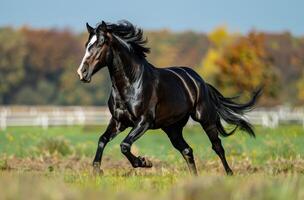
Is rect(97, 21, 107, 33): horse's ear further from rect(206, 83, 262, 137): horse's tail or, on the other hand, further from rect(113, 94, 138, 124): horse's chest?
rect(206, 83, 262, 137): horse's tail

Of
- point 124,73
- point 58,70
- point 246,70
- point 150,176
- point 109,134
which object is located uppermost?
point 58,70

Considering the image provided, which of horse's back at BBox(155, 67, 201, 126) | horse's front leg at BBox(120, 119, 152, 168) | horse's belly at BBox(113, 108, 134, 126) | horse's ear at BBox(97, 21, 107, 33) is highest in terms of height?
horse's ear at BBox(97, 21, 107, 33)

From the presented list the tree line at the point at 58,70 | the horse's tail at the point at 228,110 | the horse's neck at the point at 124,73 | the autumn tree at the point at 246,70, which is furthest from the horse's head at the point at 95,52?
the tree line at the point at 58,70

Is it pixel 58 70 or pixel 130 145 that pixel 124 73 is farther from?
pixel 58 70

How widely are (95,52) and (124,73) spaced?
0.56m

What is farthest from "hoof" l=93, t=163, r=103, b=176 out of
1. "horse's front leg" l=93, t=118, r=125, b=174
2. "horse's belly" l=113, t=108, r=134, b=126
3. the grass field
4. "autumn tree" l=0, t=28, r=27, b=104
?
"autumn tree" l=0, t=28, r=27, b=104

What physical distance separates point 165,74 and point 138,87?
0.72 m

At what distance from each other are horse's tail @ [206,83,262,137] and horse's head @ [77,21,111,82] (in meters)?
2.39

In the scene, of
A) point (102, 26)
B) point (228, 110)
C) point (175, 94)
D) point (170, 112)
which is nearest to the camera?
point (102, 26)

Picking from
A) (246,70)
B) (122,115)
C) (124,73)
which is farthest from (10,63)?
(122,115)

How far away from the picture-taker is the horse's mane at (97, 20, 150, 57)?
10.4m

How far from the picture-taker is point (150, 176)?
9938 mm

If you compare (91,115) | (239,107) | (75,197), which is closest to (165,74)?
(239,107)

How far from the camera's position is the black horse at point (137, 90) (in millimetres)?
9961
